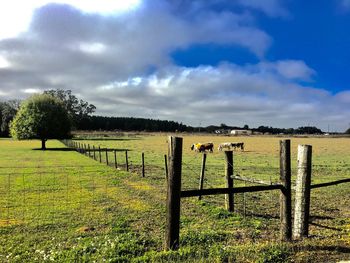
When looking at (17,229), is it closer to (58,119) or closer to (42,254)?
(42,254)

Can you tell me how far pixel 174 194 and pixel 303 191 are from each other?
3.04 meters

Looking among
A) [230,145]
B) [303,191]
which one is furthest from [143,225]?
[230,145]

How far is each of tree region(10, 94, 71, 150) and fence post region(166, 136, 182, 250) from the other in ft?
175

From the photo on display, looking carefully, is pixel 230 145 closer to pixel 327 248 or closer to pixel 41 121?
pixel 41 121

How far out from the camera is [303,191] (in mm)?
7812

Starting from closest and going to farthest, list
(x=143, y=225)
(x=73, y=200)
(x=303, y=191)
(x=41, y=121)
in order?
(x=303, y=191), (x=143, y=225), (x=73, y=200), (x=41, y=121)

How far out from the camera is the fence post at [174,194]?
21.4ft

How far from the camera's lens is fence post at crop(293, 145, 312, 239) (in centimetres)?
776

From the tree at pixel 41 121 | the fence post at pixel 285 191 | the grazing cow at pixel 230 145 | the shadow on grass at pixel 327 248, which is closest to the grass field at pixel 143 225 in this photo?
the shadow on grass at pixel 327 248

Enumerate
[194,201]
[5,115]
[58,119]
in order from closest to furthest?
[194,201], [58,119], [5,115]

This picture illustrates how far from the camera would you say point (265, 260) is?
19.9ft

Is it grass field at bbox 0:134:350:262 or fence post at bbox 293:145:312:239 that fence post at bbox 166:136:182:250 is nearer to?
grass field at bbox 0:134:350:262

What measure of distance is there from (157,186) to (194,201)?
4.51 m

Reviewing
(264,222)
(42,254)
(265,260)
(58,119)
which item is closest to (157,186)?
(264,222)
